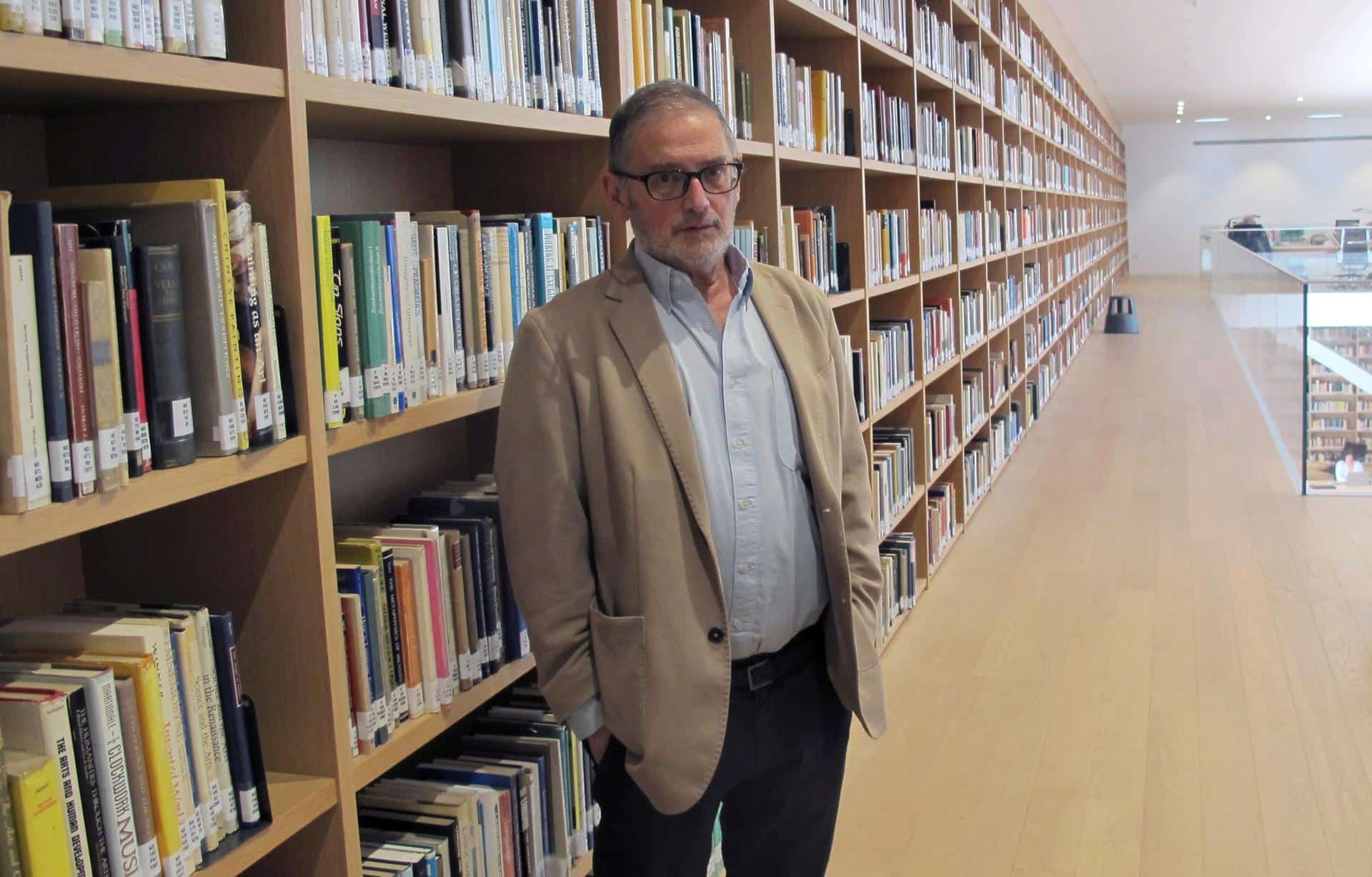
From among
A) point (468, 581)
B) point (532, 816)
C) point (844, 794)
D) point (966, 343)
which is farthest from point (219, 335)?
point (966, 343)

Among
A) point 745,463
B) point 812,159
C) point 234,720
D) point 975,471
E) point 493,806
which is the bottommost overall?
point 975,471

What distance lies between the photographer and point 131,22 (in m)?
1.28

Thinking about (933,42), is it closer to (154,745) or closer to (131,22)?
(131,22)

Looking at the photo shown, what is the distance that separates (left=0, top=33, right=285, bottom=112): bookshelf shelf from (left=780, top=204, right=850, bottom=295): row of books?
208 cm

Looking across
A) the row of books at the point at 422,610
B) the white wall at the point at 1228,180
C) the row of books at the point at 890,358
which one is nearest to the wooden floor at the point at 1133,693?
the row of books at the point at 890,358

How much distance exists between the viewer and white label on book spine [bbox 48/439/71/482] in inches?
47.1

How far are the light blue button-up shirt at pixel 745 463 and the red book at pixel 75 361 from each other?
0.75 metres

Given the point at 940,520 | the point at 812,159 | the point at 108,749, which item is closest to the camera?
the point at 108,749

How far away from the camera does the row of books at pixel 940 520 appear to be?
5.33 metres

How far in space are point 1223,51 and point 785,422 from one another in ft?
51.9

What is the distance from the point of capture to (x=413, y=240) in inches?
71.2

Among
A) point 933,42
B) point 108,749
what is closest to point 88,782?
point 108,749

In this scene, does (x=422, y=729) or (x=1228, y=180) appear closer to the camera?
(x=422, y=729)

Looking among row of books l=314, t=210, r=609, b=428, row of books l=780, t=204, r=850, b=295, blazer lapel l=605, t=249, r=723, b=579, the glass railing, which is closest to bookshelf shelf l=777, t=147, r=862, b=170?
row of books l=780, t=204, r=850, b=295
